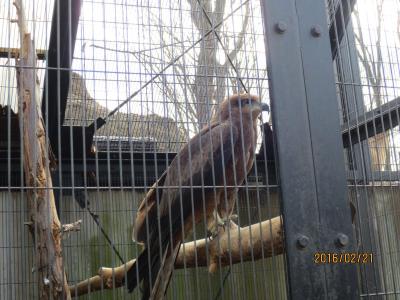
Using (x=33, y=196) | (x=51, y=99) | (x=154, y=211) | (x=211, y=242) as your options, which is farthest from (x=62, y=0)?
(x=211, y=242)

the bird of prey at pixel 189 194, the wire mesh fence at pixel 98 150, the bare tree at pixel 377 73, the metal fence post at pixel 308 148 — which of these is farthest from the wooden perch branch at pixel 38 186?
the bare tree at pixel 377 73

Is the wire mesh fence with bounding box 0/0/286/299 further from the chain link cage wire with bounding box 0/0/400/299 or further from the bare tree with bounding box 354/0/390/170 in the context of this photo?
the bare tree with bounding box 354/0/390/170

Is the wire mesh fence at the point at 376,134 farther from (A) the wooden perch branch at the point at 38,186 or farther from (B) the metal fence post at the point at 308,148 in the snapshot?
(A) the wooden perch branch at the point at 38,186

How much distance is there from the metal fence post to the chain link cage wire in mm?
193

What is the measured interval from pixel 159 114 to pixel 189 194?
2.47 feet

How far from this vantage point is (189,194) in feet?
8.85

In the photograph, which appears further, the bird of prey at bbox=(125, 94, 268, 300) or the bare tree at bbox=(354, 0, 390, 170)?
the bare tree at bbox=(354, 0, 390, 170)

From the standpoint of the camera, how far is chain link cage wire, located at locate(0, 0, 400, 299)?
2070 mm

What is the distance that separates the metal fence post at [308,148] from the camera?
1.75 meters

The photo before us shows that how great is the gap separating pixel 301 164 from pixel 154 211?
121 centimetres

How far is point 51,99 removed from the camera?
3463 millimetres

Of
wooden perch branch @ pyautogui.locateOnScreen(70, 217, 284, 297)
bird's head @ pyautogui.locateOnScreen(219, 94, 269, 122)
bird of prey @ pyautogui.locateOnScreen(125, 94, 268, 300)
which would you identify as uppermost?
bird's head @ pyautogui.locateOnScreen(219, 94, 269, 122)
